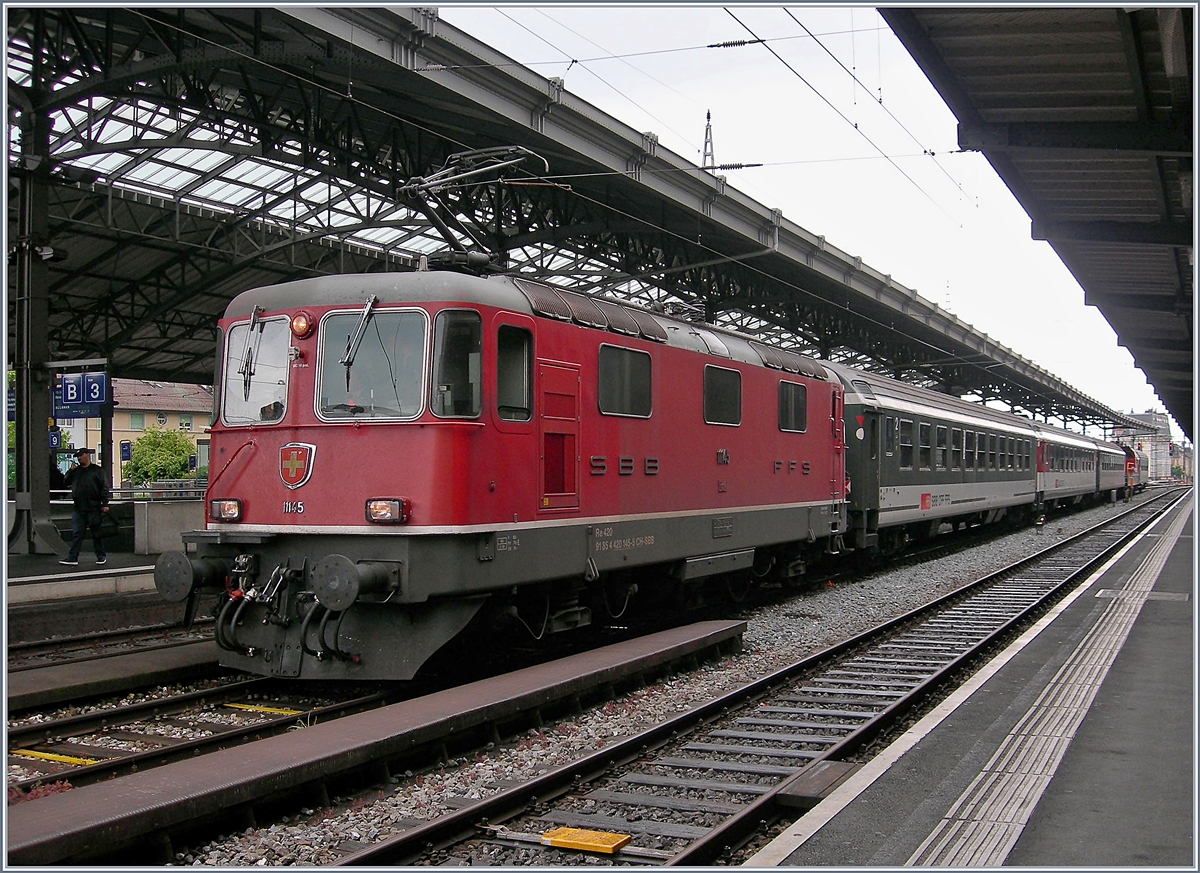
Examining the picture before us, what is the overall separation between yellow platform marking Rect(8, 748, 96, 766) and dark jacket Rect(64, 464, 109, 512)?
341 inches

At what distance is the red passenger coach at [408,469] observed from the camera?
27.0 feet

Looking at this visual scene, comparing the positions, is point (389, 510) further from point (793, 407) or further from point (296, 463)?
point (793, 407)

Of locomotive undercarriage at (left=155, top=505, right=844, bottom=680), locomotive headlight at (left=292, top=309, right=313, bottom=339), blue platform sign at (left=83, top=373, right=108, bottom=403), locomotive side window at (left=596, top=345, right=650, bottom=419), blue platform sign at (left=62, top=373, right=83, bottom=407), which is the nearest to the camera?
locomotive undercarriage at (left=155, top=505, right=844, bottom=680)

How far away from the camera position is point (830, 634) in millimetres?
12492

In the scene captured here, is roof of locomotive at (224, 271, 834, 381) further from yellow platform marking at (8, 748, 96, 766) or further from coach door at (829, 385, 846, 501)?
coach door at (829, 385, 846, 501)

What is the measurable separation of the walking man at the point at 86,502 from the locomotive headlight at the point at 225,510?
745 cm

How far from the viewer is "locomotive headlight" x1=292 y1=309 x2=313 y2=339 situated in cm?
884

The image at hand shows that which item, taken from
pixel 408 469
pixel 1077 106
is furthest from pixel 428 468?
pixel 1077 106

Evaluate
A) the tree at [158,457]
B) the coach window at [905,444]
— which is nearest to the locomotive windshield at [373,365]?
the coach window at [905,444]

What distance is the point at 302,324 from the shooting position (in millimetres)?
8852

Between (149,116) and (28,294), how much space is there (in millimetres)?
7757

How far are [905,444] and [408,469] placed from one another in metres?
14.2

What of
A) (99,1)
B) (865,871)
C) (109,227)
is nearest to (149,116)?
(109,227)

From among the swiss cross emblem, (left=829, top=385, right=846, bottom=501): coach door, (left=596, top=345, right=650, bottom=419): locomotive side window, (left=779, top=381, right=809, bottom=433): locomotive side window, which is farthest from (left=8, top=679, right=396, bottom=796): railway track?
(left=829, top=385, right=846, bottom=501): coach door
